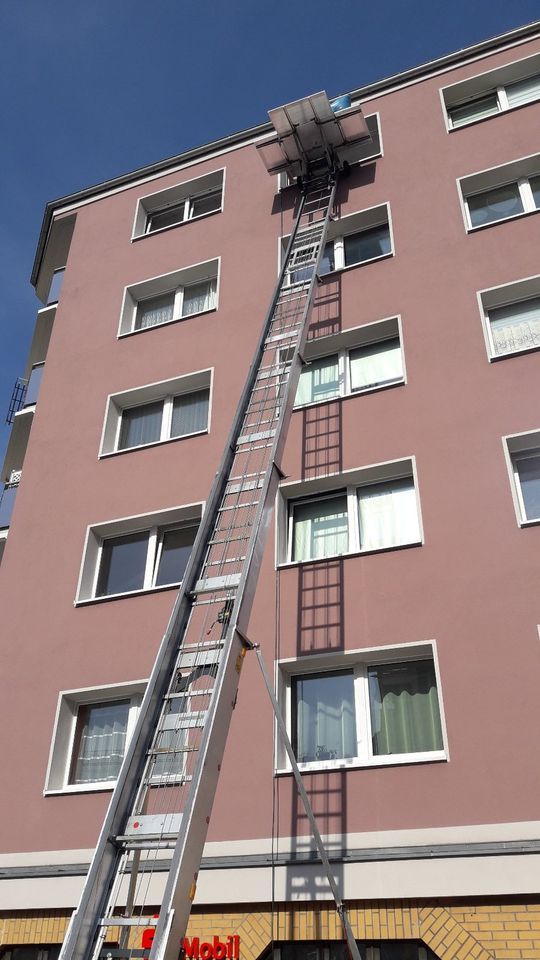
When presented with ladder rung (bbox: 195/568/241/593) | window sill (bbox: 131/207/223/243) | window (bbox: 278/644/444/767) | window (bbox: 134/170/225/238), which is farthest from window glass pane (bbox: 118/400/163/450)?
ladder rung (bbox: 195/568/241/593)

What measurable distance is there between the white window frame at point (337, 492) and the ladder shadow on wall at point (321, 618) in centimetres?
16

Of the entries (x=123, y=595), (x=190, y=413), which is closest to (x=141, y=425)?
(x=190, y=413)

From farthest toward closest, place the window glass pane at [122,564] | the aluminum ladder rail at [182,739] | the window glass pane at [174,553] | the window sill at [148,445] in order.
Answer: the window sill at [148,445] → the window glass pane at [122,564] → the window glass pane at [174,553] → the aluminum ladder rail at [182,739]

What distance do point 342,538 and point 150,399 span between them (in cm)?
530

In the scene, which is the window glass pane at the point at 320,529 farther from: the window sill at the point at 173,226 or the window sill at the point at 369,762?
the window sill at the point at 173,226

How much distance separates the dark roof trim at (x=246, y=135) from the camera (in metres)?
17.6

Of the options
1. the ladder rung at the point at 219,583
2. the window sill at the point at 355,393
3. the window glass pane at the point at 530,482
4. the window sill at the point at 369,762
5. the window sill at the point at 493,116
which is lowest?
the window sill at the point at 369,762

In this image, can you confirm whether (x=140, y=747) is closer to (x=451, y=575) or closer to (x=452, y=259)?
(x=451, y=575)

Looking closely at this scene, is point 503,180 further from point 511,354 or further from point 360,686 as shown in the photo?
point 360,686

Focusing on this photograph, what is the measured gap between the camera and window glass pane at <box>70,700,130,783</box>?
11.8 m

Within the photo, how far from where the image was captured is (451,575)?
10.8 m

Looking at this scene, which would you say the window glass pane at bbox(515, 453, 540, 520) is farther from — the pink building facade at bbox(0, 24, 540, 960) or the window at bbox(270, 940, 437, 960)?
the window at bbox(270, 940, 437, 960)

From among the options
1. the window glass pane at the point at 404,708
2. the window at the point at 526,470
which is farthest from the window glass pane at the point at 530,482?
the window glass pane at the point at 404,708

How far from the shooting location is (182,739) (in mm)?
7270
